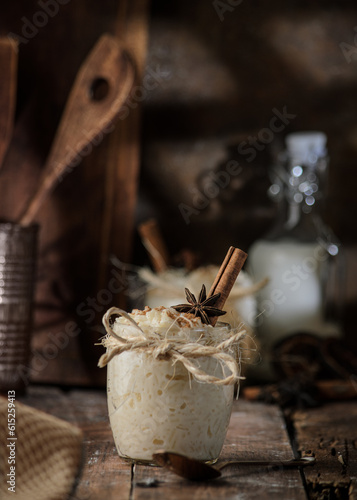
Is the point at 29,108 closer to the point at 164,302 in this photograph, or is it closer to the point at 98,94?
the point at 98,94

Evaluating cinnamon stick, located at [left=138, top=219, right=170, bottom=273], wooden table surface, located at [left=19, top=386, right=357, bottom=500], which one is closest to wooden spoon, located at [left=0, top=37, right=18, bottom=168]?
cinnamon stick, located at [left=138, top=219, right=170, bottom=273]

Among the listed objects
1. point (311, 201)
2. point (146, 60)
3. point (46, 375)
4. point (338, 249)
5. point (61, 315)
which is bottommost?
point (46, 375)

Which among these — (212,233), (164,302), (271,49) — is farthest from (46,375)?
(271,49)

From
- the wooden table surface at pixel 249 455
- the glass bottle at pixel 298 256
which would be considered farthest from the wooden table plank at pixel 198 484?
the glass bottle at pixel 298 256

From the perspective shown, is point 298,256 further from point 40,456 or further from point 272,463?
point 40,456

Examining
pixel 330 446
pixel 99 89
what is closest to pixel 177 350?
pixel 330 446

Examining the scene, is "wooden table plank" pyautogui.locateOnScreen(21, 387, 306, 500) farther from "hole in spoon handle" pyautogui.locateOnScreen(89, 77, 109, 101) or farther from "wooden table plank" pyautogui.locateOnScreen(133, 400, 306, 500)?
"hole in spoon handle" pyautogui.locateOnScreen(89, 77, 109, 101)
